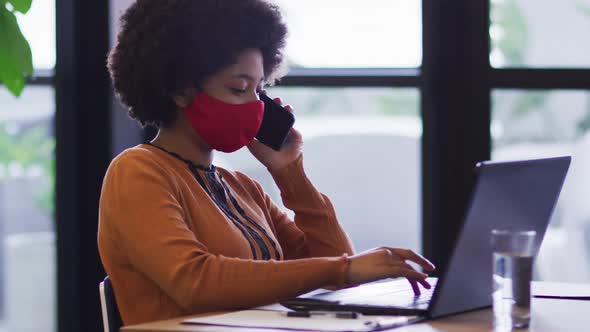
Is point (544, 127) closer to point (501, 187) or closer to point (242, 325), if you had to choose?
point (501, 187)

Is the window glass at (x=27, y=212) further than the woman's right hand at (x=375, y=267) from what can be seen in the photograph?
Yes

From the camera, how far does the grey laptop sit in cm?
133

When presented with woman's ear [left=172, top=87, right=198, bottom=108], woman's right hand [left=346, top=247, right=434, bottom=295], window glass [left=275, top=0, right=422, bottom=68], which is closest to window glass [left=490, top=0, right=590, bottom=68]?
window glass [left=275, top=0, right=422, bottom=68]

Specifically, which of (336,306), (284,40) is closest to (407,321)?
(336,306)

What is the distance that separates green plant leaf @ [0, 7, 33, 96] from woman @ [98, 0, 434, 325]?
0.24 metres

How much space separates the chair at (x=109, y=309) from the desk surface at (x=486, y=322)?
0.28 metres

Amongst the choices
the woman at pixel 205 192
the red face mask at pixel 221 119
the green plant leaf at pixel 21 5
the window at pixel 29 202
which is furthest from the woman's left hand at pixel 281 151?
the window at pixel 29 202

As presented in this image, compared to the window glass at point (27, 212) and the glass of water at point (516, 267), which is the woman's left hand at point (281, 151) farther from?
the window glass at point (27, 212)

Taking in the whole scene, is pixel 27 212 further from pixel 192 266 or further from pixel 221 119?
pixel 192 266

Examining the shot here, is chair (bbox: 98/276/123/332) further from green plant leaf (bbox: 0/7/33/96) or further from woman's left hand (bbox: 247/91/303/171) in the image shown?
green plant leaf (bbox: 0/7/33/96)

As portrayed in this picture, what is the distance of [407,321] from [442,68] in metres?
1.63

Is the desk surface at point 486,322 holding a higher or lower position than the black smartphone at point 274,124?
lower

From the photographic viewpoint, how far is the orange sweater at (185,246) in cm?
149

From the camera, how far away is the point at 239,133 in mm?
1830
